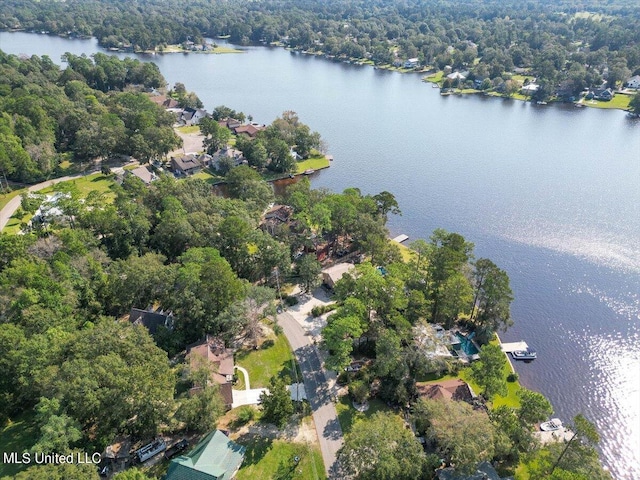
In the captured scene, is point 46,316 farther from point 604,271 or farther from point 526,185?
point 526,185

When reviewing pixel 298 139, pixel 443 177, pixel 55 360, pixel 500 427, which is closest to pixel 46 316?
pixel 55 360

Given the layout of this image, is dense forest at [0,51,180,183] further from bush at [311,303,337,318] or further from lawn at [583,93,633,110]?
lawn at [583,93,633,110]

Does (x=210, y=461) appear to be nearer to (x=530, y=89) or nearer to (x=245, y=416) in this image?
(x=245, y=416)

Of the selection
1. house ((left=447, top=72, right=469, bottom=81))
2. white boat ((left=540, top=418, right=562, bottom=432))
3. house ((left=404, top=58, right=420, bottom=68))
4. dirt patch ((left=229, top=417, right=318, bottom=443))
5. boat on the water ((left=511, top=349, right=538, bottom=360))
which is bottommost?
white boat ((left=540, top=418, right=562, bottom=432))

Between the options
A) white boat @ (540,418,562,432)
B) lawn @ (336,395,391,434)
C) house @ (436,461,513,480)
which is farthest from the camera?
white boat @ (540,418,562,432)

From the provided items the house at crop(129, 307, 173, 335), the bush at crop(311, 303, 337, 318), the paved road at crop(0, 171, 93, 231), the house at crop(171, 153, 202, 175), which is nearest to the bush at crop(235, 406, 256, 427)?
the house at crop(129, 307, 173, 335)

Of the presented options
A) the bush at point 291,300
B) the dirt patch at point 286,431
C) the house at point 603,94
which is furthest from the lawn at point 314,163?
the house at point 603,94
